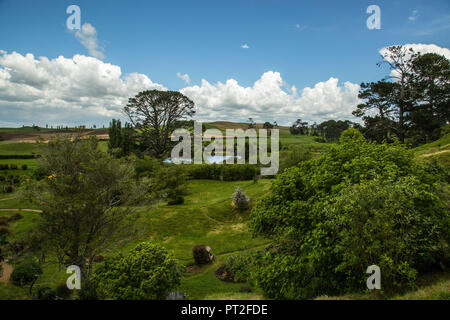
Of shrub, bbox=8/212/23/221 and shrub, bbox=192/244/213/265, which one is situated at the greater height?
shrub, bbox=8/212/23/221

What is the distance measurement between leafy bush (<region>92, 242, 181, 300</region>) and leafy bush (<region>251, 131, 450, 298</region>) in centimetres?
469

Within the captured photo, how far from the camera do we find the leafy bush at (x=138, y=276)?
10766 mm

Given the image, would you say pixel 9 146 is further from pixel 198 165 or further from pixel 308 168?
pixel 308 168

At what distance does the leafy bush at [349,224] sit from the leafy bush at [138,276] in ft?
15.4

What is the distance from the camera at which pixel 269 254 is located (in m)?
11.6

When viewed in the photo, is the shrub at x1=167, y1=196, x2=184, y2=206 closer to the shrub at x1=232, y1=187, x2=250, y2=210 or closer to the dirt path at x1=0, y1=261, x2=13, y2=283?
the shrub at x1=232, y1=187, x2=250, y2=210

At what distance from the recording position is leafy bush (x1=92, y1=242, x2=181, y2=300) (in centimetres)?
1077

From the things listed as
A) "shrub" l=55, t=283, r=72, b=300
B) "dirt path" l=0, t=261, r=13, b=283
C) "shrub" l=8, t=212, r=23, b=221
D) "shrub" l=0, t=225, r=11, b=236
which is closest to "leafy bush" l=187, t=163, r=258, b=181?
"shrub" l=8, t=212, r=23, b=221

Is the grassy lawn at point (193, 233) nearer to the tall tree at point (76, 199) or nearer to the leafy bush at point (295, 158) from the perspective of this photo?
the tall tree at point (76, 199)

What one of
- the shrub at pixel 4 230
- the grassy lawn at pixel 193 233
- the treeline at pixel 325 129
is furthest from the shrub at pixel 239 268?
the treeline at pixel 325 129

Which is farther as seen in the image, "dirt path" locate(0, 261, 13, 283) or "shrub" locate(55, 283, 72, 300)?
"dirt path" locate(0, 261, 13, 283)
